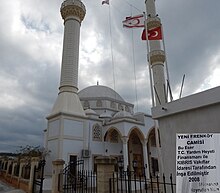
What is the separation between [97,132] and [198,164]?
581 inches

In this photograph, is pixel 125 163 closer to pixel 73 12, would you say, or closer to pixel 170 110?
pixel 170 110

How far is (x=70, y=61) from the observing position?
1656 centimetres

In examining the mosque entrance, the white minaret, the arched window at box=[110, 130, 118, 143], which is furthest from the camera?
the mosque entrance

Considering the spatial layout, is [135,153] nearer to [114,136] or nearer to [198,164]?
[114,136]

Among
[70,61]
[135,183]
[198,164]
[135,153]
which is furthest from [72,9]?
[198,164]

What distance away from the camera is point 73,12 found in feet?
57.1

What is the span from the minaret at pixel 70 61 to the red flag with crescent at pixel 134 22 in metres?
7.37

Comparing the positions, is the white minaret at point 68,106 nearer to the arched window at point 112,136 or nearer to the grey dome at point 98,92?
the arched window at point 112,136

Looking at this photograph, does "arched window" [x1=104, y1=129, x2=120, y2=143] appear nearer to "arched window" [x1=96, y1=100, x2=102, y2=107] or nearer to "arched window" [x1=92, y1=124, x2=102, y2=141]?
"arched window" [x1=92, y1=124, x2=102, y2=141]

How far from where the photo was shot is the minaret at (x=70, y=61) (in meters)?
15.1

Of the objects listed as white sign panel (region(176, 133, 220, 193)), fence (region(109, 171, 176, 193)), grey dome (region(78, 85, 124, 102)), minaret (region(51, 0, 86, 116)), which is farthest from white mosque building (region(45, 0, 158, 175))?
white sign panel (region(176, 133, 220, 193))

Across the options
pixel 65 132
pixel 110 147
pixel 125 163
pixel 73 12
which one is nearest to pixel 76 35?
pixel 73 12

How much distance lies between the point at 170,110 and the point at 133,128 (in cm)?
1204

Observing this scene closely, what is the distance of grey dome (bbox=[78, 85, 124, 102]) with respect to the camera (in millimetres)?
24572
